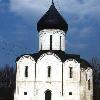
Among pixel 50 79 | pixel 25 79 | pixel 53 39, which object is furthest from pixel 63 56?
pixel 25 79

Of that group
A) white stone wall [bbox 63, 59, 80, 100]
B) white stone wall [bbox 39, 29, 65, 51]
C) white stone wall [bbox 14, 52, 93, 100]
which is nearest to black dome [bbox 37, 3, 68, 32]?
white stone wall [bbox 39, 29, 65, 51]

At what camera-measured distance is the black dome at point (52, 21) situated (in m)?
35.2

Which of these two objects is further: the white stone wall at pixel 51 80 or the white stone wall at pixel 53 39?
the white stone wall at pixel 53 39

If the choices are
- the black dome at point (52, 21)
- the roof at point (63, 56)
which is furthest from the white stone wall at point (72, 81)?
the black dome at point (52, 21)

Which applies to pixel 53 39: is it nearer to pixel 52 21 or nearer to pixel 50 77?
pixel 52 21

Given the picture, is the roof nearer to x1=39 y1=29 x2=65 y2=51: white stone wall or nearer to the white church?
the white church

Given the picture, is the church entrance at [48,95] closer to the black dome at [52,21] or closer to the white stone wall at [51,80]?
the white stone wall at [51,80]

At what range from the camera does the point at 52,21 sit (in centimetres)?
3522

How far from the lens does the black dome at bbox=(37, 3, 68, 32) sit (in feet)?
116

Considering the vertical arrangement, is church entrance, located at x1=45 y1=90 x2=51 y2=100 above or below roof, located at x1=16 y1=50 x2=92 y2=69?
below

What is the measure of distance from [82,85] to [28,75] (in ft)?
15.4

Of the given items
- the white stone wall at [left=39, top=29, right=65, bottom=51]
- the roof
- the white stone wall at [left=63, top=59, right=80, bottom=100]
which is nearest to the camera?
the white stone wall at [left=63, top=59, right=80, bottom=100]

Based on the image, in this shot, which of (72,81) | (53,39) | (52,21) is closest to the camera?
(72,81)

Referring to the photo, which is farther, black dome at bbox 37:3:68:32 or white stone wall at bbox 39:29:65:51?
black dome at bbox 37:3:68:32
